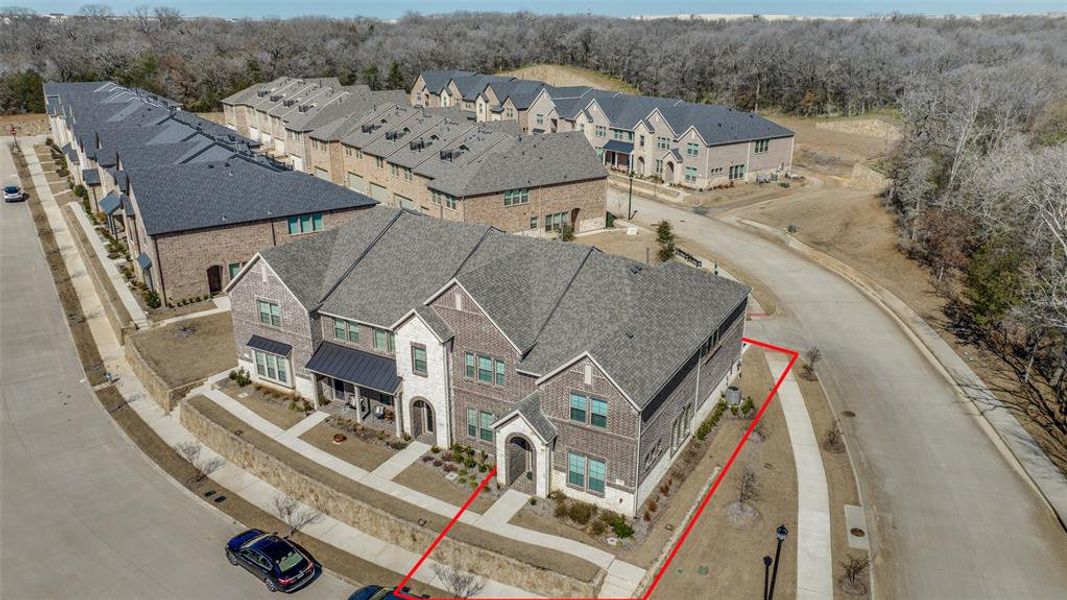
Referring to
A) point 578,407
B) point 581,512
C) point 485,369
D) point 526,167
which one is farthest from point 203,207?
point 581,512

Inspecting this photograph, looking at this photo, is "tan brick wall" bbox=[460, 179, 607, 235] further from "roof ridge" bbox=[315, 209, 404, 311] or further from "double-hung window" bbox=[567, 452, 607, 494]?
"double-hung window" bbox=[567, 452, 607, 494]

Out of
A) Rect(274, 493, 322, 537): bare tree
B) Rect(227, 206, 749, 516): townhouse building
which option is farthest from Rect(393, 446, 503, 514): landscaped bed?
Rect(274, 493, 322, 537): bare tree

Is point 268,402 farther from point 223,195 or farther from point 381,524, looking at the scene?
point 223,195

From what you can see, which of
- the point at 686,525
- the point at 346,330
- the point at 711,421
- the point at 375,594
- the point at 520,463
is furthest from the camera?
the point at 346,330

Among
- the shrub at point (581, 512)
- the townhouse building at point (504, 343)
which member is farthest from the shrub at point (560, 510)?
the townhouse building at point (504, 343)

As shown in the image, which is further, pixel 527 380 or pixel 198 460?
pixel 198 460

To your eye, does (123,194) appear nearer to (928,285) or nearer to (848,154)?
(928,285)
